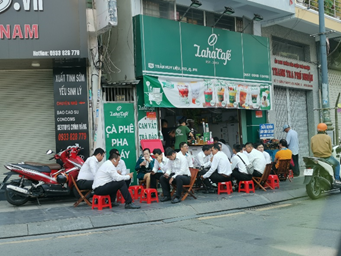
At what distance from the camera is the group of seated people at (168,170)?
9.53 m

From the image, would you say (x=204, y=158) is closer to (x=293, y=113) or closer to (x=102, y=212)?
(x=102, y=212)

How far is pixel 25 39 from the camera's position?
11.2m

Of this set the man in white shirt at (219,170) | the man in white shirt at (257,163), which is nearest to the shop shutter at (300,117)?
the man in white shirt at (257,163)

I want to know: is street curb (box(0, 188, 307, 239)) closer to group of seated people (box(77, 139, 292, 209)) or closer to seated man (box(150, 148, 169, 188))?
group of seated people (box(77, 139, 292, 209))

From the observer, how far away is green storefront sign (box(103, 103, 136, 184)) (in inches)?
508

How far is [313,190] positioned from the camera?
1051 centimetres

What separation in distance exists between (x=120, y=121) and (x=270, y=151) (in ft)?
18.8

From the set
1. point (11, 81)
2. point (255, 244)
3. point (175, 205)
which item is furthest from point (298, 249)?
point (11, 81)

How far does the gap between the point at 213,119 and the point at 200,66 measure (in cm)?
281

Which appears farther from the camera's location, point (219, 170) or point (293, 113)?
point (293, 113)

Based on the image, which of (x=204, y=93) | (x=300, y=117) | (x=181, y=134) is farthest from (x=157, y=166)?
(x=300, y=117)

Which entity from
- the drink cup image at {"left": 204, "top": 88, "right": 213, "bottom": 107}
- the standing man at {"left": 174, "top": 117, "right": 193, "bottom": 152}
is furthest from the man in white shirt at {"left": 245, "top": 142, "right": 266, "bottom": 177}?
the drink cup image at {"left": 204, "top": 88, "right": 213, "bottom": 107}

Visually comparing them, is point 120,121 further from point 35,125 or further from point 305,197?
point 305,197

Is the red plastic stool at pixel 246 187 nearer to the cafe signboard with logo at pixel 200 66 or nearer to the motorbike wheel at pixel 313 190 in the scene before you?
the motorbike wheel at pixel 313 190
